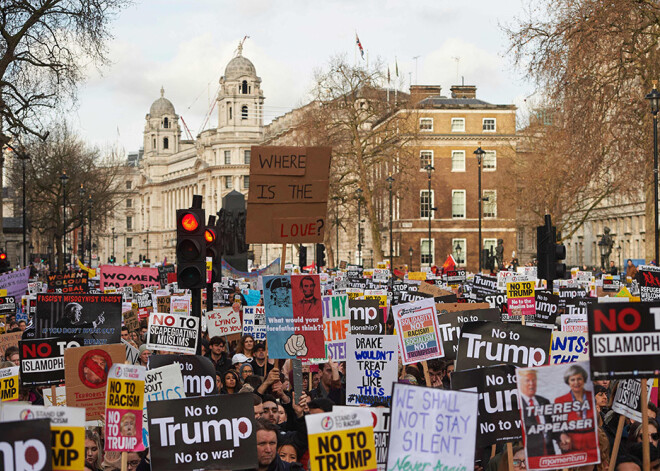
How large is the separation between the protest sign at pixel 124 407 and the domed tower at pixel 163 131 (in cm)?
18998

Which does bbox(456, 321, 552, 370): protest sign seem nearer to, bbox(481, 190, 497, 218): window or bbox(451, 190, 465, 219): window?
bbox(481, 190, 497, 218): window

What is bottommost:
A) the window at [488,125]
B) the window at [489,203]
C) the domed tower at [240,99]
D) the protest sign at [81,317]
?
the protest sign at [81,317]

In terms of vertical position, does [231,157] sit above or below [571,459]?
above

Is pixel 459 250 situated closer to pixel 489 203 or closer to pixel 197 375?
pixel 489 203

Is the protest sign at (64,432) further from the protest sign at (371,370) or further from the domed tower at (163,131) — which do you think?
the domed tower at (163,131)

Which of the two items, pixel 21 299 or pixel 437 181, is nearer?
pixel 21 299

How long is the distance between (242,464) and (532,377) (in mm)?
2013

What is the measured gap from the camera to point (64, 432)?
579 cm

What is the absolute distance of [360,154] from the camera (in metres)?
58.1

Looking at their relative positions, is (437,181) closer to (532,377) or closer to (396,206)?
(396,206)

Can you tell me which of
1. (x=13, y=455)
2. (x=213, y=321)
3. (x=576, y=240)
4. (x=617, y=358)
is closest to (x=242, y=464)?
(x=13, y=455)

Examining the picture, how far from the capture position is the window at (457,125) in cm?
7662

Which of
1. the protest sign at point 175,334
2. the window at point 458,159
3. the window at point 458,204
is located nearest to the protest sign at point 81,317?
→ the protest sign at point 175,334

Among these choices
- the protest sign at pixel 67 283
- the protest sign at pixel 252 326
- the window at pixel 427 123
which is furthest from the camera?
the window at pixel 427 123
